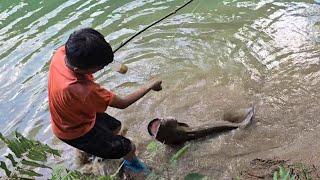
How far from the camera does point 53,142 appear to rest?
4914 mm

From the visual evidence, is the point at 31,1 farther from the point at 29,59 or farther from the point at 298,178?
the point at 298,178

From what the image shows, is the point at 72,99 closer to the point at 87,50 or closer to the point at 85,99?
the point at 85,99

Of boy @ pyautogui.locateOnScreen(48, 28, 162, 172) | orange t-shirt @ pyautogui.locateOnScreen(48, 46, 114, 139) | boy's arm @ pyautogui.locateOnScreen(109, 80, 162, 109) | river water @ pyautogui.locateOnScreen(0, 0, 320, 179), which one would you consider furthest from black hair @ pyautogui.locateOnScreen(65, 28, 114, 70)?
river water @ pyautogui.locateOnScreen(0, 0, 320, 179)

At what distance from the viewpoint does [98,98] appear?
3449mm

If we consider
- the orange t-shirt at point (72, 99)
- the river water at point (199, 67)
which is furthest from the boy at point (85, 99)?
the river water at point (199, 67)

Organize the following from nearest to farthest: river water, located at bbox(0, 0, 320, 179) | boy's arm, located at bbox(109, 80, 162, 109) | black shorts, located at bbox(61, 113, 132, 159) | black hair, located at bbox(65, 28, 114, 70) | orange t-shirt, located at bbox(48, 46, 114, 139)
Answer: black hair, located at bbox(65, 28, 114, 70) → orange t-shirt, located at bbox(48, 46, 114, 139) → boy's arm, located at bbox(109, 80, 162, 109) → black shorts, located at bbox(61, 113, 132, 159) → river water, located at bbox(0, 0, 320, 179)

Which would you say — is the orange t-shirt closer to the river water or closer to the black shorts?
the black shorts

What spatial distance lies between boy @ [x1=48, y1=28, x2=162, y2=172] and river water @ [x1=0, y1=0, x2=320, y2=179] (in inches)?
22.3

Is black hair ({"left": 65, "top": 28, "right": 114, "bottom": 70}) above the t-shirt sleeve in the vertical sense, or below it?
above

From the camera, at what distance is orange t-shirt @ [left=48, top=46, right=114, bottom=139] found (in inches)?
133

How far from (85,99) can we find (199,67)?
246 cm

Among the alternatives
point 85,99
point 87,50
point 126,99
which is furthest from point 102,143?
point 87,50

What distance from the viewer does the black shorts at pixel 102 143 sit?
151 inches

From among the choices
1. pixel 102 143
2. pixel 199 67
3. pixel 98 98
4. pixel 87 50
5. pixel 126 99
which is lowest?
pixel 199 67
